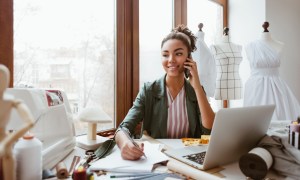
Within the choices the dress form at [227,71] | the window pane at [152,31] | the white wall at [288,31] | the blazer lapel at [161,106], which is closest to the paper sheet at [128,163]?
the blazer lapel at [161,106]

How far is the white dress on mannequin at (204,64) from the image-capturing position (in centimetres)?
206

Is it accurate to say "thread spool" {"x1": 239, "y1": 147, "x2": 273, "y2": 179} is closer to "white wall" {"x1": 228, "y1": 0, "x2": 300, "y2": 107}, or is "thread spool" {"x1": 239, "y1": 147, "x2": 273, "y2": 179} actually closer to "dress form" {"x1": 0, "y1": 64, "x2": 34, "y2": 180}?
"dress form" {"x1": 0, "y1": 64, "x2": 34, "y2": 180}

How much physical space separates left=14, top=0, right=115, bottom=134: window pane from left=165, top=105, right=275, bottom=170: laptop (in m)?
0.79

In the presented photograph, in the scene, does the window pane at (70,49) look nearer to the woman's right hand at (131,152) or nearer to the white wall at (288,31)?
the woman's right hand at (131,152)

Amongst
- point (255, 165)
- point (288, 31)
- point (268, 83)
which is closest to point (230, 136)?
point (255, 165)

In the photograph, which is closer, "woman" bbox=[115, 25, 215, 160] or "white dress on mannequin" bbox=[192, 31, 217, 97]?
"woman" bbox=[115, 25, 215, 160]

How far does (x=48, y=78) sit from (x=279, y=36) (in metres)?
2.62

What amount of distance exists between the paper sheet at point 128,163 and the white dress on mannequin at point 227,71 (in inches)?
47.2

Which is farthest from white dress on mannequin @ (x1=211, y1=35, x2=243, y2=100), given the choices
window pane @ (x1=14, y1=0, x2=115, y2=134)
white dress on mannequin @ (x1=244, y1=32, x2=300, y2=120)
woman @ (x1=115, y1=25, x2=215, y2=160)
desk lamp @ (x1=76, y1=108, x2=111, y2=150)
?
desk lamp @ (x1=76, y1=108, x2=111, y2=150)

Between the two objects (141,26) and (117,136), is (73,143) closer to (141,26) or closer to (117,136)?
(117,136)

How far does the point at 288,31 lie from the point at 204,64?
1.66 metres

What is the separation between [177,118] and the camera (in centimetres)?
153

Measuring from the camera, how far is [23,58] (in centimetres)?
133

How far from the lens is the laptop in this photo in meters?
0.82
